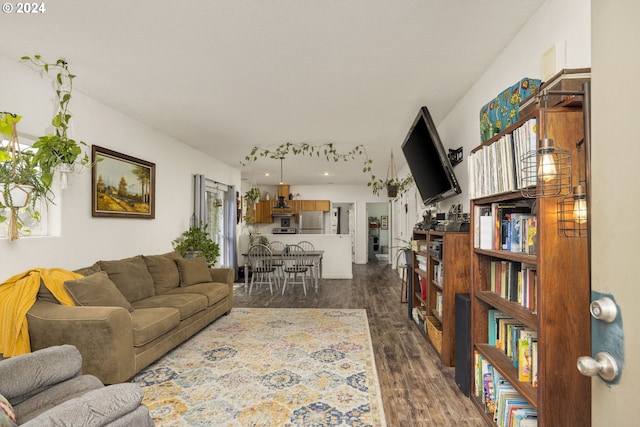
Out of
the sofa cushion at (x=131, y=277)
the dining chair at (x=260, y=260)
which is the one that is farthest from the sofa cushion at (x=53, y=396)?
the dining chair at (x=260, y=260)

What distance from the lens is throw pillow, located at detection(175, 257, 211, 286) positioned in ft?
15.8

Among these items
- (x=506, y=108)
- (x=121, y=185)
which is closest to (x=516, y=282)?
(x=506, y=108)

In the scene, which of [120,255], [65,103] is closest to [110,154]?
[65,103]

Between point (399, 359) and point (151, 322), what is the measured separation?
220 cm

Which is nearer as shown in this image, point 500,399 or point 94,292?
point 500,399

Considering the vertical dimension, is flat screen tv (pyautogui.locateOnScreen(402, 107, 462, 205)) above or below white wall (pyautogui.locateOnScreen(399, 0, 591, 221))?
below

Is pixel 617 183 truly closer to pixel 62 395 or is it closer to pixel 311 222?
pixel 62 395

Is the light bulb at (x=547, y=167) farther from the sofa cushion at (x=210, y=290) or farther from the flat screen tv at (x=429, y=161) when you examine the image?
the sofa cushion at (x=210, y=290)

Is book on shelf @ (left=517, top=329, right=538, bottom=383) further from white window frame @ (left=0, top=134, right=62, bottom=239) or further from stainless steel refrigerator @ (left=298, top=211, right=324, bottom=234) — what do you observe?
stainless steel refrigerator @ (left=298, top=211, right=324, bottom=234)

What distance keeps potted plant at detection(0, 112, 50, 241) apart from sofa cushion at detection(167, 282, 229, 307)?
1830mm

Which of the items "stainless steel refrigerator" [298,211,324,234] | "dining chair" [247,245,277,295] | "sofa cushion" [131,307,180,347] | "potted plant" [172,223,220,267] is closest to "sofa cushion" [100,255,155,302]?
"sofa cushion" [131,307,180,347]

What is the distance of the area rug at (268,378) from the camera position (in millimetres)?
2428

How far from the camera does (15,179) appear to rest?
2797 mm

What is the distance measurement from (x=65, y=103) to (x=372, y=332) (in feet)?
12.7
